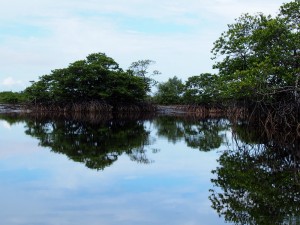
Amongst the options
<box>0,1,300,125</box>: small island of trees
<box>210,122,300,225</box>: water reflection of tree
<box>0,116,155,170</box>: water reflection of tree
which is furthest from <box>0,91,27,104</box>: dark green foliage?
<box>210,122,300,225</box>: water reflection of tree

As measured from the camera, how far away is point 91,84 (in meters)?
37.2

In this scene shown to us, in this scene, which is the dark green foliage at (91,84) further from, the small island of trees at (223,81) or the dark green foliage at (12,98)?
the dark green foliage at (12,98)

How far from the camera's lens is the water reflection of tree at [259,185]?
590 cm

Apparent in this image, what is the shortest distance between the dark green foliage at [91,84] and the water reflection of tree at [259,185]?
2458cm

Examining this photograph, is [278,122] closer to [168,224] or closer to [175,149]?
[175,149]

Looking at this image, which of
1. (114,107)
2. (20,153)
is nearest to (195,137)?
(20,153)

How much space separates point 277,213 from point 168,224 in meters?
1.60

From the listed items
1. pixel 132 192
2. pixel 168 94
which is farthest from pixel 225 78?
pixel 168 94

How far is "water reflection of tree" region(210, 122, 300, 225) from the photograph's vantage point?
5902mm

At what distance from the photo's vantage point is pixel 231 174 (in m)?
8.73

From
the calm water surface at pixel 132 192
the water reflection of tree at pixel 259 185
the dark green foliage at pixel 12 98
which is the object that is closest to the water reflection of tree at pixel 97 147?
the calm water surface at pixel 132 192

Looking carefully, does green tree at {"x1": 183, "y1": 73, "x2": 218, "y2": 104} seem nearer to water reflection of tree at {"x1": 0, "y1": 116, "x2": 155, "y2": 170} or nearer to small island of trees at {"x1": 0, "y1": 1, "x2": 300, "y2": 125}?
small island of trees at {"x1": 0, "y1": 1, "x2": 300, "y2": 125}

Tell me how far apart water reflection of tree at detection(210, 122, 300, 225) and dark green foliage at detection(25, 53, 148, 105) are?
24575 millimetres

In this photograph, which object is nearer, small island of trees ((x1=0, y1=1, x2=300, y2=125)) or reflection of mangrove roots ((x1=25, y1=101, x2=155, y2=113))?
small island of trees ((x1=0, y1=1, x2=300, y2=125))
